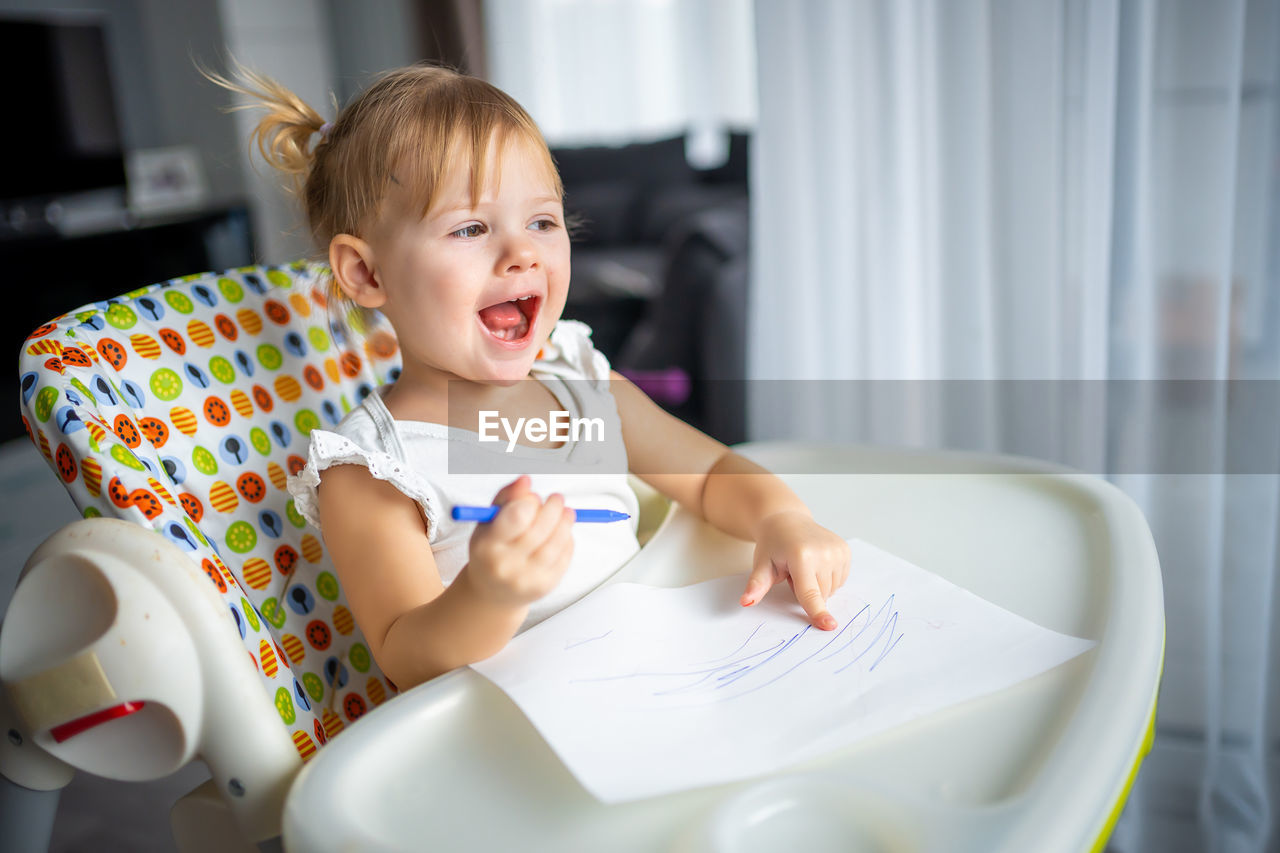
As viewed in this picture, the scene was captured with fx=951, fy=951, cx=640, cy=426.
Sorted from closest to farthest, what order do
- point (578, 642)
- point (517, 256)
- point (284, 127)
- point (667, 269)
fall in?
point (578, 642) → point (517, 256) → point (284, 127) → point (667, 269)

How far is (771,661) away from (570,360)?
15.8 inches

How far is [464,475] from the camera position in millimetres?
727

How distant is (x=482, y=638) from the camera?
0.55m

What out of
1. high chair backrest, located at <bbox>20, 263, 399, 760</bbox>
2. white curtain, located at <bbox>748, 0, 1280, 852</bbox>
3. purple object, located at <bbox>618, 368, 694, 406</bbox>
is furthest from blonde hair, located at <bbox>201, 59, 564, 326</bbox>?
purple object, located at <bbox>618, 368, 694, 406</bbox>

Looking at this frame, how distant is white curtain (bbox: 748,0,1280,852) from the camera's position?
1.00 m

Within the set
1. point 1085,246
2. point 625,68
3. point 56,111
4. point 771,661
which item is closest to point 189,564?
point 771,661

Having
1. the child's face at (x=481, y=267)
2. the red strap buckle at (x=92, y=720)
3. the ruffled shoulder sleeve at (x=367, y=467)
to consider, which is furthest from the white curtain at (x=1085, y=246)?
the red strap buckle at (x=92, y=720)

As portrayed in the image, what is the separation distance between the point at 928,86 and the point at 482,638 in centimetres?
88

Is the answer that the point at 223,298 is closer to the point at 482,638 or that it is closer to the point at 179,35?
the point at 482,638

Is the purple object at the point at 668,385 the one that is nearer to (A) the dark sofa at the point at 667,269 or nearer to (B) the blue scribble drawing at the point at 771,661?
(A) the dark sofa at the point at 667,269

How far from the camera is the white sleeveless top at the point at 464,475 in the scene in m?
0.66

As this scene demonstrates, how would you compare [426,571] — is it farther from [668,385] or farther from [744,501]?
[668,385]

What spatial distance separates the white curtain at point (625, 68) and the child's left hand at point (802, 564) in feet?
10.3

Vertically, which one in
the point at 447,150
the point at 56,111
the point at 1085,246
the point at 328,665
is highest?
the point at 56,111
